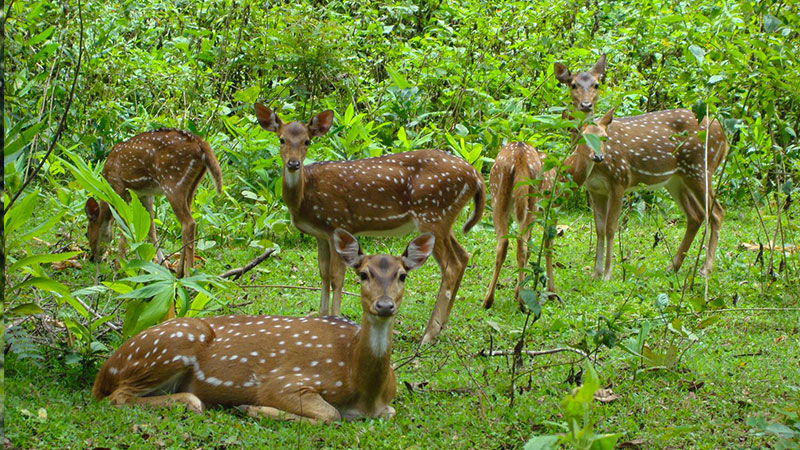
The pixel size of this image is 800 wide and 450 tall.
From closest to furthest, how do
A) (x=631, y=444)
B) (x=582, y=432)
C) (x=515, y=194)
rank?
(x=582, y=432) < (x=631, y=444) < (x=515, y=194)

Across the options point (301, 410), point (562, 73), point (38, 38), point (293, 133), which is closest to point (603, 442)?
point (301, 410)

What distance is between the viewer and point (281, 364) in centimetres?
547

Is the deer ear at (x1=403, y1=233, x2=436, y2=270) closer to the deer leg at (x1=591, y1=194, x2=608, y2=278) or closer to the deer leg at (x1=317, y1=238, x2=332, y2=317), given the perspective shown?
the deer leg at (x1=317, y1=238, x2=332, y2=317)

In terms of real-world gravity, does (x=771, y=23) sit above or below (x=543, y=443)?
above

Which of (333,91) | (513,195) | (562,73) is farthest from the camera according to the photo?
(333,91)

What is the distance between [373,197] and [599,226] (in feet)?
9.57

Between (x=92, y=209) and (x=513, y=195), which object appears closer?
(x=513, y=195)

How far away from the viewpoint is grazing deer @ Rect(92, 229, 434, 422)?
5195 millimetres

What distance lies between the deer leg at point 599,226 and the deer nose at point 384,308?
4522 millimetres

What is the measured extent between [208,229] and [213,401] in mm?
A: 4336

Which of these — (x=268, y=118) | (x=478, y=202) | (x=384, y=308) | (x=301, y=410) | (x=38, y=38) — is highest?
(x=38, y=38)

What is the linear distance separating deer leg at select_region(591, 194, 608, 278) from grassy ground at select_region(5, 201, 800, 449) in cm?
29

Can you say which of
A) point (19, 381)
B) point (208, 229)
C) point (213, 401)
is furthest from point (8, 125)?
point (208, 229)

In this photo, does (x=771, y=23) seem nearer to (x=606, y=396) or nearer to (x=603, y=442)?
(x=606, y=396)
